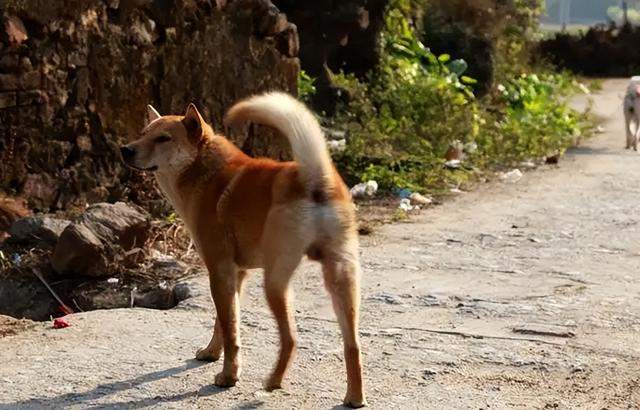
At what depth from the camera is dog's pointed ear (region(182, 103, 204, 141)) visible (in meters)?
5.89

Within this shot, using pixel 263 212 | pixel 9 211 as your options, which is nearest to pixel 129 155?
pixel 263 212

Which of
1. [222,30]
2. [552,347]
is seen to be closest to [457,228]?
[222,30]

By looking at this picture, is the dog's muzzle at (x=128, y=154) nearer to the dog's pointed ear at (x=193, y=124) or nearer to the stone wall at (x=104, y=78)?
the dog's pointed ear at (x=193, y=124)

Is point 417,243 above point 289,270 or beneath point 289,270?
beneath

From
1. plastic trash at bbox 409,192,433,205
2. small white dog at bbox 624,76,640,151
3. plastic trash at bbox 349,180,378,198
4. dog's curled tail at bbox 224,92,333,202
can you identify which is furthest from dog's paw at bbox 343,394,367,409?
small white dog at bbox 624,76,640,151

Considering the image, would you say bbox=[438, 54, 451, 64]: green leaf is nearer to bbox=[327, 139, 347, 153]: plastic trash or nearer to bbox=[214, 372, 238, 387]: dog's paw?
bbox=[327, 139, 347, 153]: plastic trash

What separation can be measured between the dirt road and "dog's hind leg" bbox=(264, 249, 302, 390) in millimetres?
152

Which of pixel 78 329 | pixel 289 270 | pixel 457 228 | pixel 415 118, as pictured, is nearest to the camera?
pixel 289 270

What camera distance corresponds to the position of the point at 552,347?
21.0 feet

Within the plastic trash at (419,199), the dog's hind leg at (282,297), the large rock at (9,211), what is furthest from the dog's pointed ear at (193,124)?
the plastic trash at (419,199)

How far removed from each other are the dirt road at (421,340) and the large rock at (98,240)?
0.72 meters

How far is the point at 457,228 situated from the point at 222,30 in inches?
106

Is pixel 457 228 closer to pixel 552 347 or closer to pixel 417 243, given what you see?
pixel 417 243

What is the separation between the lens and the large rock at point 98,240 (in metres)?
7.79
